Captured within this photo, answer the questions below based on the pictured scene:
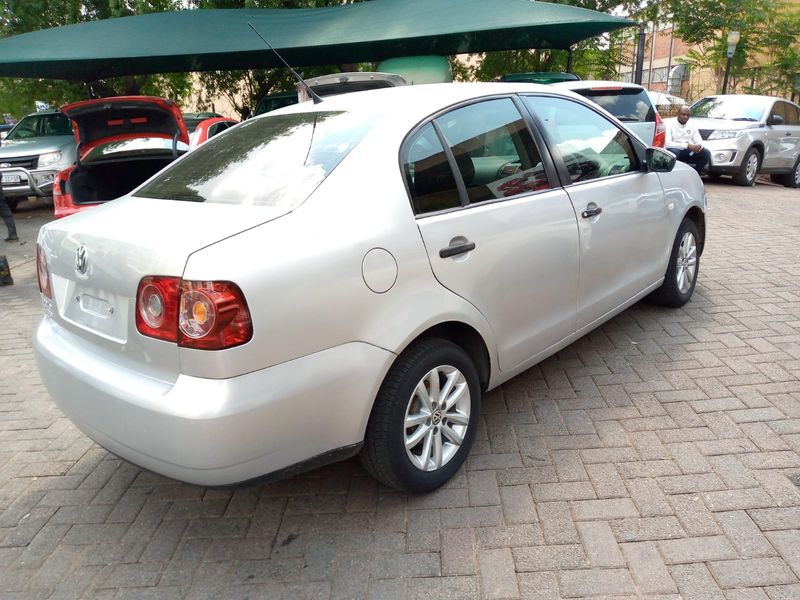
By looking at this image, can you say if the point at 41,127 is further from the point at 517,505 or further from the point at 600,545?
the point at 600,545

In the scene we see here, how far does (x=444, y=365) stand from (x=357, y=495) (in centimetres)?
72

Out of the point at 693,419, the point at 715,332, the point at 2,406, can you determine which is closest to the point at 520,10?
the point at 715,332

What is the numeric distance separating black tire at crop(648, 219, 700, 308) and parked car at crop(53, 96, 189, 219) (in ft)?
17.3

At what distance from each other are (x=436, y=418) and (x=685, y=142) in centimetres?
963

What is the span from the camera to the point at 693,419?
327cm

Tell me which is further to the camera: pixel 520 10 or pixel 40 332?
pixel 520 10

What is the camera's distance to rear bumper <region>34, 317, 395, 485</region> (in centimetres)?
205

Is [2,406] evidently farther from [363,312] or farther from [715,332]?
[715,332]

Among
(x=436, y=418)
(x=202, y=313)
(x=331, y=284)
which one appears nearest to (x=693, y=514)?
(x=436, y=418)

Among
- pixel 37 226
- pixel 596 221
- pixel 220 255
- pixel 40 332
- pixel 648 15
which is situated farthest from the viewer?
pixel 648 15

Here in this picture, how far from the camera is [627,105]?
893cm

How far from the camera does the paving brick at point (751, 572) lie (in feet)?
7.18

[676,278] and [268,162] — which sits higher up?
[268,162]

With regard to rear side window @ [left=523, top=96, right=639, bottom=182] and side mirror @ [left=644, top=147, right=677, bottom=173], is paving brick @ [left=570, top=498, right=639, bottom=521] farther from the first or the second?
side mirror @ [left=644, top=147, right=677, bottom=173]
